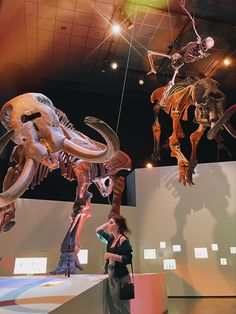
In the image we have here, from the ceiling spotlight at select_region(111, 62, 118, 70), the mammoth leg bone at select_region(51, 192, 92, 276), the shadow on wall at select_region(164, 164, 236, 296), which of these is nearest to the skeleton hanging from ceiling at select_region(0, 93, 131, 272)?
the mammoth leg bone at select_region(51, 192, 92, 276)

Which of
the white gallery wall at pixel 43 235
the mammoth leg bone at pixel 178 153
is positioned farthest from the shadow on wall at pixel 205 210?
the mammoth leg bone at pixel 178 153

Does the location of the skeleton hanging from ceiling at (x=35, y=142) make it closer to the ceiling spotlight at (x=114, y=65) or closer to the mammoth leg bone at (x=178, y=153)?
the mammoth leg bone at (x=178, y=153)

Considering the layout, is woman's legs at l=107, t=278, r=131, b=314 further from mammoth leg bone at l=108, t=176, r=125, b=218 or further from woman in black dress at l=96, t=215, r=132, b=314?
mammoth leg bone at l=108, t=176, r=125, b=218

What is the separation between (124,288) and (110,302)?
0.44 metres

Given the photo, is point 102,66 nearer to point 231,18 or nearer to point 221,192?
point 231,18

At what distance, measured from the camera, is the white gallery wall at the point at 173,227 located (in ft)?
27.8

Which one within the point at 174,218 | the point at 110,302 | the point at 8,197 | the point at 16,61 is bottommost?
the point at 110,302

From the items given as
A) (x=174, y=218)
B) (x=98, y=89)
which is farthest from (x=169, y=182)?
(x=98, y=89)

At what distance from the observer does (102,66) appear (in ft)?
33.6

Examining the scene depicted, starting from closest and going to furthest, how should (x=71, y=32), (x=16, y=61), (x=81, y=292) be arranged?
(x=81, y=292) < (x=71, y=32) < (x=16, y=61)

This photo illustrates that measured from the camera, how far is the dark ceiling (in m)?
8.02

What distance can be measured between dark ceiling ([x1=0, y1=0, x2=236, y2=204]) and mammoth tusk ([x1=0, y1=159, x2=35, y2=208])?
4087mm

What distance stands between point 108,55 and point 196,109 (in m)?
4.44

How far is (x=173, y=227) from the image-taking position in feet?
32.8
